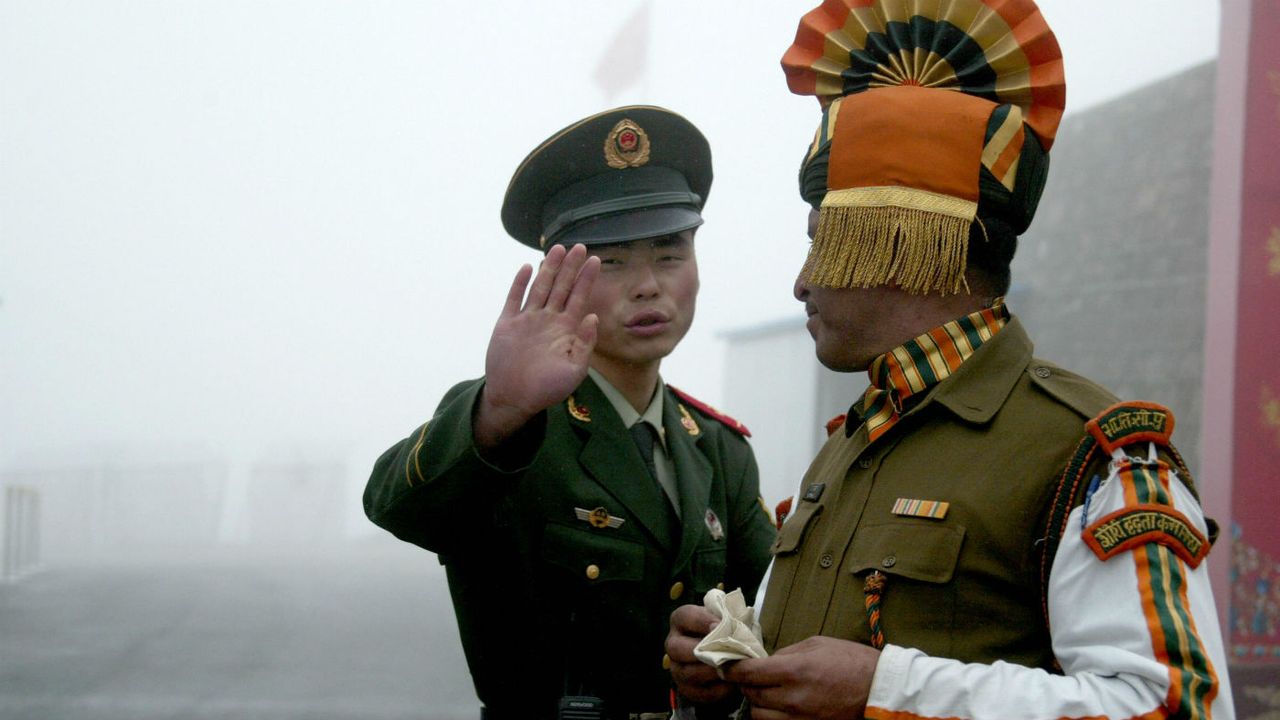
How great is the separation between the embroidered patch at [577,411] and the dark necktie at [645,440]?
4.2 inches

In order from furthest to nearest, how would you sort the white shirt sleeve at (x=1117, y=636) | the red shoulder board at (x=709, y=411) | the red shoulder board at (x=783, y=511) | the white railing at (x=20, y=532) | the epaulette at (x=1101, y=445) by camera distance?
the white railing at (x=20, y=532), the red shoulder board at (x=709, y=411), the red shoulder board at (x=783, y=511), the epaulette at (x=1101, y=445), the white shirt sleeve at (x=1117, y=636)

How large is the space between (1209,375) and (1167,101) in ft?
4.18

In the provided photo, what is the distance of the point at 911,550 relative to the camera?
1.25m

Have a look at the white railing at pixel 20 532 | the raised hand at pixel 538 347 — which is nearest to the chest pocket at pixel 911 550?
the raised hand at pixel 538 347

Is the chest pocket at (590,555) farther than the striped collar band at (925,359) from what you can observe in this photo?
Yes

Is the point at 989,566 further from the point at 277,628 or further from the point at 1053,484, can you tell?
the point at 277,628

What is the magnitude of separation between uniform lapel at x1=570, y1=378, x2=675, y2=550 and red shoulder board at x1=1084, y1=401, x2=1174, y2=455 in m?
0.92

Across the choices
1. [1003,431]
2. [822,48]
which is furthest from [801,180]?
[1003,431]

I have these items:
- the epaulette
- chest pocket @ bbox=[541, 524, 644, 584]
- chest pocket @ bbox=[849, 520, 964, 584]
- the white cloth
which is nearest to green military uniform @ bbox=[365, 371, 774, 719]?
chest pocket @ bbox=[541, 524, 644, 584]

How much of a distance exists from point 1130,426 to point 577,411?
1.05 metres

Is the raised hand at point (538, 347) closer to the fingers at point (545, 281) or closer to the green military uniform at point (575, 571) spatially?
the fingers at point (545, 281)

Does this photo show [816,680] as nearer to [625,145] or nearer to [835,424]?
[835,424]

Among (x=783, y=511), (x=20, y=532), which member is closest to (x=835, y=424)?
(x=783, y=511)

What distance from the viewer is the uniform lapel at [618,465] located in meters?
1.95
